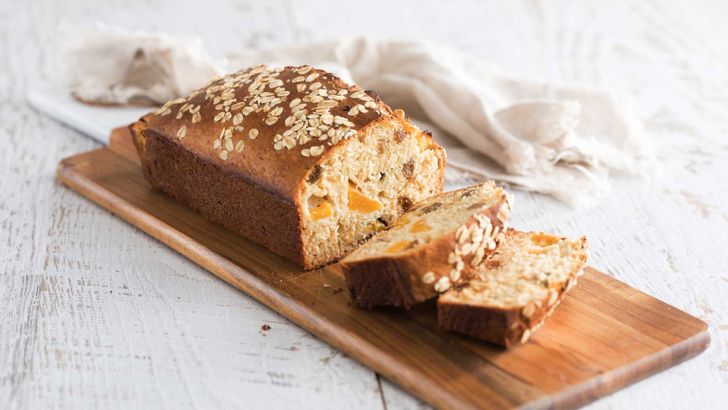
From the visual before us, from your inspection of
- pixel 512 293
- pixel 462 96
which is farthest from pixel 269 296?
pixel 462 96

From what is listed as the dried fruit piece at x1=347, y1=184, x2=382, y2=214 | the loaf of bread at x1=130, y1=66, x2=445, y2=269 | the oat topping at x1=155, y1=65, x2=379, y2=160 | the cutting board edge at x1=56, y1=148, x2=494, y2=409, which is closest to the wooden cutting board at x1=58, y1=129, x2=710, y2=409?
the cutting board edge at x1=56, y1=148, x2=494, y2=409

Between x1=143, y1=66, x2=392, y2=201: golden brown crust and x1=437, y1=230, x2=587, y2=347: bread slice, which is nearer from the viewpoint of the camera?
x1=437, y1=230, x2=587, y2=347: bread slice

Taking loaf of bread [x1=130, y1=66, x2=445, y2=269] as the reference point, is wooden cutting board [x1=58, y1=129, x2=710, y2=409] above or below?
below

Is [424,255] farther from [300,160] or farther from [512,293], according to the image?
[300,160]

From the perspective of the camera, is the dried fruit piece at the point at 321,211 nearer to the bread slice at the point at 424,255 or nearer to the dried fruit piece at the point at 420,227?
the bread slice at the point at 424,255

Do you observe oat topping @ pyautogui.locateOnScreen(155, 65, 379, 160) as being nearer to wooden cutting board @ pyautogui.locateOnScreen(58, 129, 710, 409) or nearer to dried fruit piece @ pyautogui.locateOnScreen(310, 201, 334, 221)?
dried fruit piece @ pyautogui.locateOnScreen(310, 201, 334, 221)

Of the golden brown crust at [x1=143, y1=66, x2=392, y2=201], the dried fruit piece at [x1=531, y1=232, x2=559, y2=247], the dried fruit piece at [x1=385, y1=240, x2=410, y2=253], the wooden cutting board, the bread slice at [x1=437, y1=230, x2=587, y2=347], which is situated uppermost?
the golden brown crust at [x1=143, y1=66, x2=392, y2=201]
